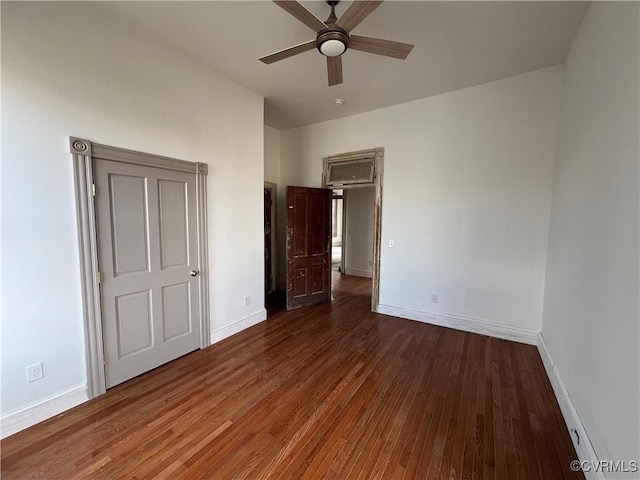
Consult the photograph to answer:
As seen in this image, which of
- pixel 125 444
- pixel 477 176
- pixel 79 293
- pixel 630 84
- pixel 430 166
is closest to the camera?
pixel 630 84

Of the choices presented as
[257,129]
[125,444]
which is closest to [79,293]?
[125,444]

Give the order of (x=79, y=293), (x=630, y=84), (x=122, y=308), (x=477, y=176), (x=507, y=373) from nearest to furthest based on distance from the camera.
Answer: (x=630, y=84) < (x=79, y=293) < (x=122, y=308) < (x=507, y=373) < (x=477, y=176)

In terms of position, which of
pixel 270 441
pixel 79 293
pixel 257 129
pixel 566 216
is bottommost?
pixel 270 441

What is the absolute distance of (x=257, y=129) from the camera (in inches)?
141

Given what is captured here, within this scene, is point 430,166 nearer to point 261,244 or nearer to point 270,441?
point 261,244

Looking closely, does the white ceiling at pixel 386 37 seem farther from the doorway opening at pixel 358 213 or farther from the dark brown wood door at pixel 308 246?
the dark brown wood door at pixel 308 246

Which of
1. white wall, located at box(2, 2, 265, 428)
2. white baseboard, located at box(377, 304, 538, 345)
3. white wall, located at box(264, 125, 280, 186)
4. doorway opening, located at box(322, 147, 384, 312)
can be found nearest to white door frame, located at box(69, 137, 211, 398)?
white wall, located at box(2, 2, 265, 428)

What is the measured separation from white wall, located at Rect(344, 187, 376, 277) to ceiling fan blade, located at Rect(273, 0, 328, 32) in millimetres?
5189

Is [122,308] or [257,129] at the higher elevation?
[257,129]

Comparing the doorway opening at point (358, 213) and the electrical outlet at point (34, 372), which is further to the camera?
the doorway opening at point (358, 213)

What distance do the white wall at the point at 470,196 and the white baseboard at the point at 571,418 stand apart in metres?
0.76

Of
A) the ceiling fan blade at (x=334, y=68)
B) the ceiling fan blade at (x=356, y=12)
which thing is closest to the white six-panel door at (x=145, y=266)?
the ceiling fan blade at (x=334, y=68)

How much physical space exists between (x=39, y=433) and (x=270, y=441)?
1.62 meters

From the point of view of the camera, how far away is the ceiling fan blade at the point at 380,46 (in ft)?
6.16
